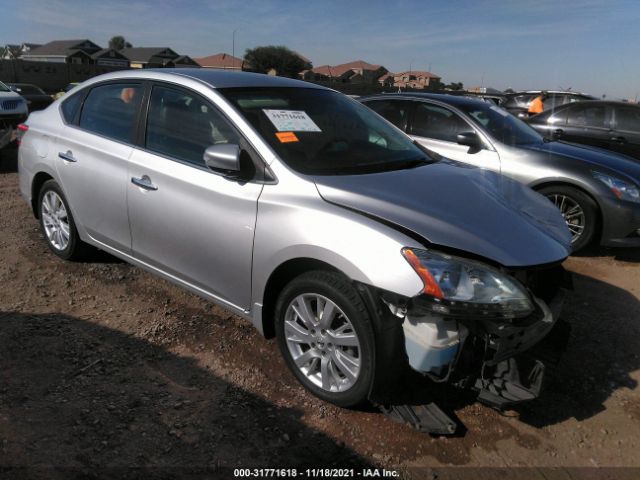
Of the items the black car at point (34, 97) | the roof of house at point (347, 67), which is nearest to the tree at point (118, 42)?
the roof of house at point (347, 67)

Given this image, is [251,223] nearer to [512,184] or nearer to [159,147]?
[159,147]

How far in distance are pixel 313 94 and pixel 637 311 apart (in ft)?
10.2

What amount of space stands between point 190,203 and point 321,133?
3.06ft

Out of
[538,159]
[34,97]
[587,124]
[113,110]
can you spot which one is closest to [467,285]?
[113,110]

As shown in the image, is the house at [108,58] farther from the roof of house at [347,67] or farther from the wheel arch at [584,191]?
the wheel arch at [584,191]

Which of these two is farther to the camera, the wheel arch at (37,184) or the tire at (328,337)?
the wheel arch at (37,184)

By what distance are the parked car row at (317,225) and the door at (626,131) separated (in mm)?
6460

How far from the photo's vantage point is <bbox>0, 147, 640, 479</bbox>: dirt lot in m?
2.42

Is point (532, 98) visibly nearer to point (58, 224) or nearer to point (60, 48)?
point (58, 224)

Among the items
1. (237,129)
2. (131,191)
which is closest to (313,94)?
(237,129)

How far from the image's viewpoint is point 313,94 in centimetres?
377

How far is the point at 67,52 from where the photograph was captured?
228 ft

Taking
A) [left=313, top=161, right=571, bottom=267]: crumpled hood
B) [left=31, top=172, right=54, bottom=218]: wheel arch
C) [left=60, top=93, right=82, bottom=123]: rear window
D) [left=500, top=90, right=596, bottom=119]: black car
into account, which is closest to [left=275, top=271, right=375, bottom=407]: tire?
[left=313, top=161, right=571, bottom=267]: crumpled hood

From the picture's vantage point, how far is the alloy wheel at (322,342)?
8.59 ft
